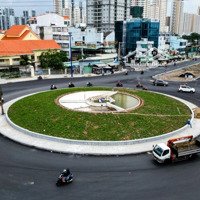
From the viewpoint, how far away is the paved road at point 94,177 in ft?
67.2

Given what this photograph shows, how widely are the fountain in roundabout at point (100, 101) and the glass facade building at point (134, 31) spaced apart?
270ft

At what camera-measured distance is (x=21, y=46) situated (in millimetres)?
78938

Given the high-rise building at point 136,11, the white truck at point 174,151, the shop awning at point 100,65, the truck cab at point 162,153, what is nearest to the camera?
the truck cab at point 162,153

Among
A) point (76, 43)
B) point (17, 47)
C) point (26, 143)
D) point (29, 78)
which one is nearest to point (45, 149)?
point (26, 143)

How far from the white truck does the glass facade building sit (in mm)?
101984

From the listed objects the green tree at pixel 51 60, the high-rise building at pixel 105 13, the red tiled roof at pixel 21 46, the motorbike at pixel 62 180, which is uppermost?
the high-rise building at pixel 105 13

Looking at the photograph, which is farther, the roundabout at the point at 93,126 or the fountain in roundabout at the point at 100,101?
the fountain in roundabout at the point at 100,101

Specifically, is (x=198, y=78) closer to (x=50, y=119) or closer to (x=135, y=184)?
(x=50, y=119)

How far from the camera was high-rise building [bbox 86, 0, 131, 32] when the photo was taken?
545 feet

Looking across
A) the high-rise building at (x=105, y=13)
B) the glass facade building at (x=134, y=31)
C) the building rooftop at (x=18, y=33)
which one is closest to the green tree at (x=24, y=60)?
the building rooftop at (x=18, y=33)

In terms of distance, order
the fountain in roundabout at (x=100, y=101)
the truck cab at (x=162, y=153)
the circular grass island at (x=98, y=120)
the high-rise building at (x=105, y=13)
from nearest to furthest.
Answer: the truck cab at (x=162, y=153) → the circular grass island at (x=98, y=120) → the fountain in roundabout at (x=100, y=101) → the high-rise building at (x=105, y=13)

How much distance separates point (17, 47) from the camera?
77.6m

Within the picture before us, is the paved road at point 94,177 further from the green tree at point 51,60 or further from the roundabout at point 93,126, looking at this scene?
the green tree at point 51,60

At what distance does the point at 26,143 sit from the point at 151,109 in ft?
58.7
